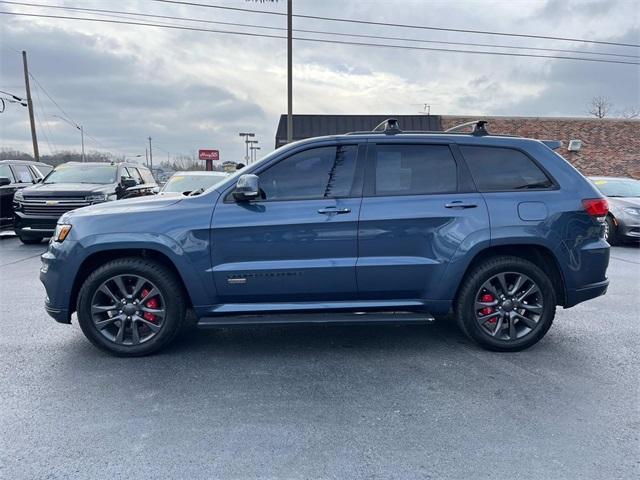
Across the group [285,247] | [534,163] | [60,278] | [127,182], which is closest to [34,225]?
[127,182]

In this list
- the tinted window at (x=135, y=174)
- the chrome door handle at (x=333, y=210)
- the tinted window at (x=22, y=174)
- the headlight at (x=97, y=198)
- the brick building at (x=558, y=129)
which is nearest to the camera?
the chrome door handle at (x=333, y=210)

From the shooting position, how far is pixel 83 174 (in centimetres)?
1098

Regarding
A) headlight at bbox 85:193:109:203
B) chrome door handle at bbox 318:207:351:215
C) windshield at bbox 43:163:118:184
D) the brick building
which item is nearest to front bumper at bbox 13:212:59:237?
A: headlight at bbox 85:193:109:203

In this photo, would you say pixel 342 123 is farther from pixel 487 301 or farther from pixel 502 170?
pixel 487 301

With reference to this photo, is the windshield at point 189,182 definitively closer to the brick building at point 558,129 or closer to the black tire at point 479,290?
the black tire at point 479,290

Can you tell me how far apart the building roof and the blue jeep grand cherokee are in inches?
716

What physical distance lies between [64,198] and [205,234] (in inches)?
296

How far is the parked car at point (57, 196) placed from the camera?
956cm

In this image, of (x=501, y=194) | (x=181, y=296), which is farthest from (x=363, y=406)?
(x=501, y=194)

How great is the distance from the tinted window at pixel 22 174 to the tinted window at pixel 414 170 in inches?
458

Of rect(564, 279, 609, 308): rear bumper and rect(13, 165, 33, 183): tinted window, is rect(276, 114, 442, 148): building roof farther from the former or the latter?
rect(564, 279, 609, 308): rear bumper

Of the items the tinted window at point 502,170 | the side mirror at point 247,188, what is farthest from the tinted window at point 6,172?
the tinted window at point 502,170

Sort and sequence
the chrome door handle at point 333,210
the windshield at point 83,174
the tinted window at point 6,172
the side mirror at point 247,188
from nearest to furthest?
the side mirror at point 247,188
the chrome door handle at point 333,210
the windshield at point 83,174
the tinted window at point 6,172

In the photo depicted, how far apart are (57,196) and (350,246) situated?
27.6ft
